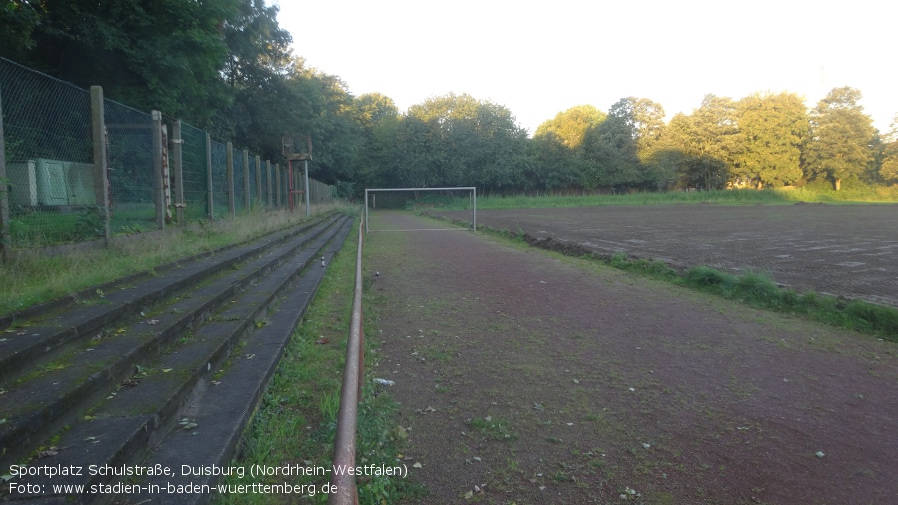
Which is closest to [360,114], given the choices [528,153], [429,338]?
[528,153]

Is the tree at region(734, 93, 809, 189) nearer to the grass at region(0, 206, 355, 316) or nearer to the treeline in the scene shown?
the treeline

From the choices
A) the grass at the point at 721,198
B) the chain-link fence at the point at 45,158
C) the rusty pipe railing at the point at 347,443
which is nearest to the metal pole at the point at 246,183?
the chain-link fence at the point at 45,158

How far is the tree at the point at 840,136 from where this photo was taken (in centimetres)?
6159

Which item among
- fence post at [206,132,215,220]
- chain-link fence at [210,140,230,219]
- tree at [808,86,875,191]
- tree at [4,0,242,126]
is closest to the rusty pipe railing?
fence post at [206,132,215,220]

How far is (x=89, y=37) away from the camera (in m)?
13.5

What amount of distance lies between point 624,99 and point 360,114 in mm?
32242

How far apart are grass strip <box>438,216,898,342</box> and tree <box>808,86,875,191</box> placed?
6334 centimetres

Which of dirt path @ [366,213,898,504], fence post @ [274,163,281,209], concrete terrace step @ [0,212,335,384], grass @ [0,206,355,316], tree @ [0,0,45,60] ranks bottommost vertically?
Result: dirt path @ [366,213,898,504]

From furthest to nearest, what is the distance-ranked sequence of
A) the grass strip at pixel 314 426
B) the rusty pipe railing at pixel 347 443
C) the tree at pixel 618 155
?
1. the tree at pixel 618 155
2. the grass strip at pixel 314 426
3. the rusty pipe railing at pixel 347 443

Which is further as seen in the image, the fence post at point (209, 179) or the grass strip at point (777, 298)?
the fence post at point (209, 179)

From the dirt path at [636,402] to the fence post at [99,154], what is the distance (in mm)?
3705

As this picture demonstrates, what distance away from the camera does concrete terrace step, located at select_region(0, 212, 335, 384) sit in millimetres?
3258

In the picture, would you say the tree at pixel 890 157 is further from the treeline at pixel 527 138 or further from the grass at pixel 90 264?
the grass at pixel 90 264

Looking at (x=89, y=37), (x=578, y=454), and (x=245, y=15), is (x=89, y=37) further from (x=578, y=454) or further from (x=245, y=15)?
(x=578, y=454)
